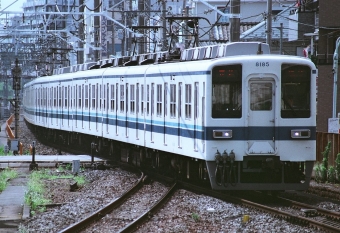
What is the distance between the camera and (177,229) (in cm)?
1155

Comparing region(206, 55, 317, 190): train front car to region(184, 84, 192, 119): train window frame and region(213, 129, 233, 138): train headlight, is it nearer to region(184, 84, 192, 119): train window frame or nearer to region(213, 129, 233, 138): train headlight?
region(213, 129, 233, 138): train headlight

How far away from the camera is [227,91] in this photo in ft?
48.3

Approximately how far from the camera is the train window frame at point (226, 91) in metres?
14.6

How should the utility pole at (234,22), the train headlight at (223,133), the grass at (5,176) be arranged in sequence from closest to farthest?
the train headlight at (223,133) → the grass at (5,176) → the utility pole at (234,22)

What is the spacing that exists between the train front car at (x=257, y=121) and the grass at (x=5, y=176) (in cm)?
488

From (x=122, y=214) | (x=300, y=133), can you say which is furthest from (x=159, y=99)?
(x=122, y=214)

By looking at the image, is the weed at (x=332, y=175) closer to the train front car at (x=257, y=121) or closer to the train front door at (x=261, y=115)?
the train front car at (x=257, y=121)

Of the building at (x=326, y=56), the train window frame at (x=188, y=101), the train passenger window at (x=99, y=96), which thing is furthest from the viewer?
the building at (x=326, y=56)

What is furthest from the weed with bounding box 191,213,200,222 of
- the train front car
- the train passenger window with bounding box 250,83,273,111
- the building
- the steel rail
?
the building

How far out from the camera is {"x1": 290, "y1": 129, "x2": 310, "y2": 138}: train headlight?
14.8 m

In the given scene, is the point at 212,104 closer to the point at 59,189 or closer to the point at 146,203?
the point at 146,203

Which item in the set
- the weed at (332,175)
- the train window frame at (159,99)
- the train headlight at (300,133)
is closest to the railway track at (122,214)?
the train window frame at (159,99)

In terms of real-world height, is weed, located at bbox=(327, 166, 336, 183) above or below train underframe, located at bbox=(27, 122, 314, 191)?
below

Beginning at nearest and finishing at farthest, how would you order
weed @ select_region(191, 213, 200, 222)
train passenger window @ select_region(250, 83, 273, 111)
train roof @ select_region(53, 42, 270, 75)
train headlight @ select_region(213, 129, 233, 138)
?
1. weed @ select_region(191, 213, 200, 222)
2. train headlight @ select_region(213, 129, 233, 138)
3. train passenger window @ select_region(250, 83, 273, 111)
4. train roof @ select_region(53, 42, 270, 75)
